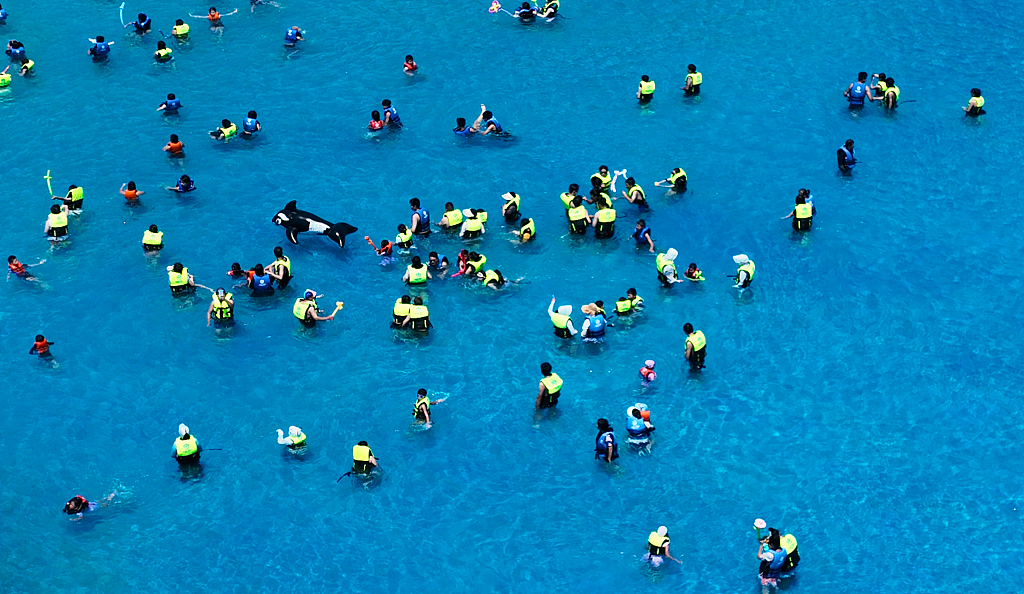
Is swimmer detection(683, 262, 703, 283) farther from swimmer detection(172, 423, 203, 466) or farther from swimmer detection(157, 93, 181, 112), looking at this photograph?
swimmer detection(157, 93, 181, 112)

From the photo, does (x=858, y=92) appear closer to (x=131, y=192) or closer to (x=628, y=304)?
(x=628, y=304)

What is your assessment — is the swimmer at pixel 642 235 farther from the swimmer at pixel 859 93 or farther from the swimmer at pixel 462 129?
the swimmer at pixel 859 93

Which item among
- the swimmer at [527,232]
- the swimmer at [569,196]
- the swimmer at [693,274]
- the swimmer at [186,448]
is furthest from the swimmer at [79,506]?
the swimmer at [693,274]

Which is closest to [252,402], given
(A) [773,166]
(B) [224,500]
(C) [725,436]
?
(B) [224,500]

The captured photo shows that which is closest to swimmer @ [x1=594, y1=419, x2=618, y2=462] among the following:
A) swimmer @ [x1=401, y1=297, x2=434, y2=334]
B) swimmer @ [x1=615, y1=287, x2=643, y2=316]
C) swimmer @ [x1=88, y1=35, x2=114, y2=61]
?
swimmer @ [x1=615, y1=287, x2=643, y2=316]

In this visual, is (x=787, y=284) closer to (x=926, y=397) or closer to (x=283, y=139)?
(x=926, y=397)

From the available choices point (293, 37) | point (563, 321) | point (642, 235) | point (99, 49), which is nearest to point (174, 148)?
point (99, 49)
